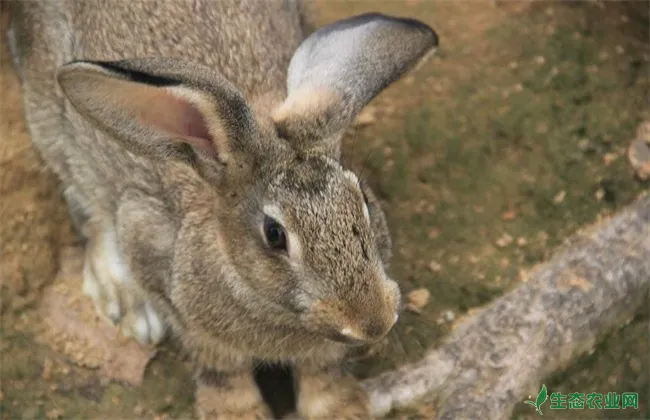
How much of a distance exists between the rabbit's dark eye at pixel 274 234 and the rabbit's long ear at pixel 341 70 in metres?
0.27

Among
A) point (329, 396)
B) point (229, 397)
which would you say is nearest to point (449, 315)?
point (329, 396)

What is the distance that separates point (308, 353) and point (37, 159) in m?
1.47

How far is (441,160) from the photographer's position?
3.94 meters

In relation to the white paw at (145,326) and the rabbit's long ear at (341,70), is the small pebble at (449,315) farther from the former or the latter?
the white paw at (145,326)

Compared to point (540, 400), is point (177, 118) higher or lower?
higher

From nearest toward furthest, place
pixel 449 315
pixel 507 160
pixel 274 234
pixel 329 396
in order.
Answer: pixel 274 234 < pixel 329 396 < pixel 449 315 < pixel 507 160

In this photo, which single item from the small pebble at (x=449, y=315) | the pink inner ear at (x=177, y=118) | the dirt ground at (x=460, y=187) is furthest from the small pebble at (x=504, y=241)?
the pink inner ear at (x=177, y=118)

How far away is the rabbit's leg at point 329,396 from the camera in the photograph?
10.7 feet

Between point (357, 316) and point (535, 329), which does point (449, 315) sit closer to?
point (535, 329)

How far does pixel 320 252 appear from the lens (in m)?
2.62

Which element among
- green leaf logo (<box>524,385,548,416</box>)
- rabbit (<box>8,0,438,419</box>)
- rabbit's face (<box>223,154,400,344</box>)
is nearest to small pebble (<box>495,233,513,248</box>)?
green leaf logo (<box>524,385,548,416</box>)

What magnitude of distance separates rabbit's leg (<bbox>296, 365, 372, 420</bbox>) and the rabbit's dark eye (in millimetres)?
679

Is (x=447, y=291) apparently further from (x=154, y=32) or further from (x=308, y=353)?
(x=154, y=32)

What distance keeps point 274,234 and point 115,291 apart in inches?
44.5
